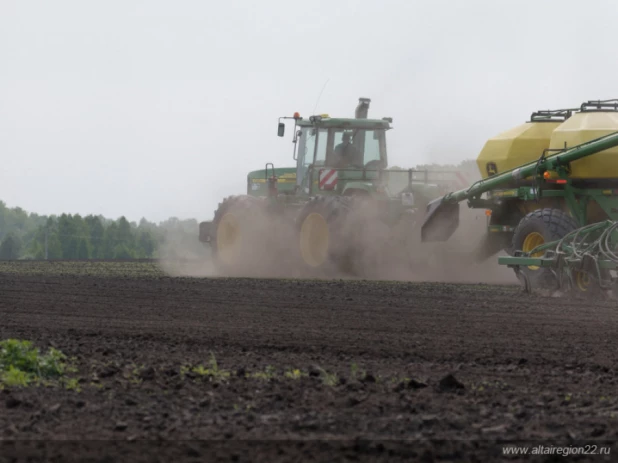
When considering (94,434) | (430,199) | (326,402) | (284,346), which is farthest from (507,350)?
(430,199)

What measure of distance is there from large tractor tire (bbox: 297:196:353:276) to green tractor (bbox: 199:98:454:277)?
0.02 m

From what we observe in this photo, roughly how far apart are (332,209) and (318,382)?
37.3 ft

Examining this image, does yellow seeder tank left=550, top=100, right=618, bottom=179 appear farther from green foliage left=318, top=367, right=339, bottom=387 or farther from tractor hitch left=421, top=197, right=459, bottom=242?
green foliage left=318, top=367, right=339, bottom=387

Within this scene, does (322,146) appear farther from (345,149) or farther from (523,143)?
(523,143)

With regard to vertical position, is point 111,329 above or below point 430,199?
below

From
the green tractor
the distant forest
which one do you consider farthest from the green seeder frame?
the distant forest

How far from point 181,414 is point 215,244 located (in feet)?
52.5

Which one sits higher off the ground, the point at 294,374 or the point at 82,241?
the point at 82,241

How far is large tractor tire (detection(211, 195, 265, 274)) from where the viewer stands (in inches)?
791

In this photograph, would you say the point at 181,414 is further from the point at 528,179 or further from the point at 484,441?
the point at 528,179

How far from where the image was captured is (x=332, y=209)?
17.9m

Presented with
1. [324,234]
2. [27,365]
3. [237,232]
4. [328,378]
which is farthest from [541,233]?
[27,365]

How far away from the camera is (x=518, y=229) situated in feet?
49.4

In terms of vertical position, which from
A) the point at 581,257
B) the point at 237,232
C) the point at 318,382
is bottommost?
the point at 318,382
